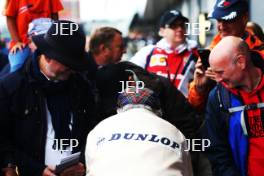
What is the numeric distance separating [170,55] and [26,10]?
1.41 m

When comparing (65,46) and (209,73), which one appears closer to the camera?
(65,46)

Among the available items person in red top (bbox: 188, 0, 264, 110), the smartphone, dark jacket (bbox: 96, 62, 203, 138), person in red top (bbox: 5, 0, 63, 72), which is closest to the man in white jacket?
dark jacket (bbox: 96, 62, 203, 138)

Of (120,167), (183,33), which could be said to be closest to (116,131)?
(120,167)

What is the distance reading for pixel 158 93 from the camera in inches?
164

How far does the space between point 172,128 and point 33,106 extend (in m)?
1.19

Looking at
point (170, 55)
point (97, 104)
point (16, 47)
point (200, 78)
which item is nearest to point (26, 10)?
point (16, 47)

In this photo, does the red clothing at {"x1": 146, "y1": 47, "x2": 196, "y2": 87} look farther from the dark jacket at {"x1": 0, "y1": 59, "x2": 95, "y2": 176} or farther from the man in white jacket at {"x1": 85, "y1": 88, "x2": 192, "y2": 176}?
the man in white jacket at {"x1": 85, "y1": 88, "x2": 192, "y2": 176}

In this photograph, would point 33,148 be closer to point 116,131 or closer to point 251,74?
A: point 116,131

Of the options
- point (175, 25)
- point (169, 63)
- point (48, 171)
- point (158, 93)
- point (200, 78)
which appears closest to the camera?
point (48, 171)

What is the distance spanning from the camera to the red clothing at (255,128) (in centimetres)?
379

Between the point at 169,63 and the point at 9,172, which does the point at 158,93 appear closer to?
the point at 9,172

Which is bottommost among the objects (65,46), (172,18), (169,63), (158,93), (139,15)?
(139,15)

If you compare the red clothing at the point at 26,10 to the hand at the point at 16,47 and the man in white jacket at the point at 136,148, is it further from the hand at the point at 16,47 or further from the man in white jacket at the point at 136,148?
the man in white jacket at the point at 136,148

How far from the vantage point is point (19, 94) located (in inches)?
153
